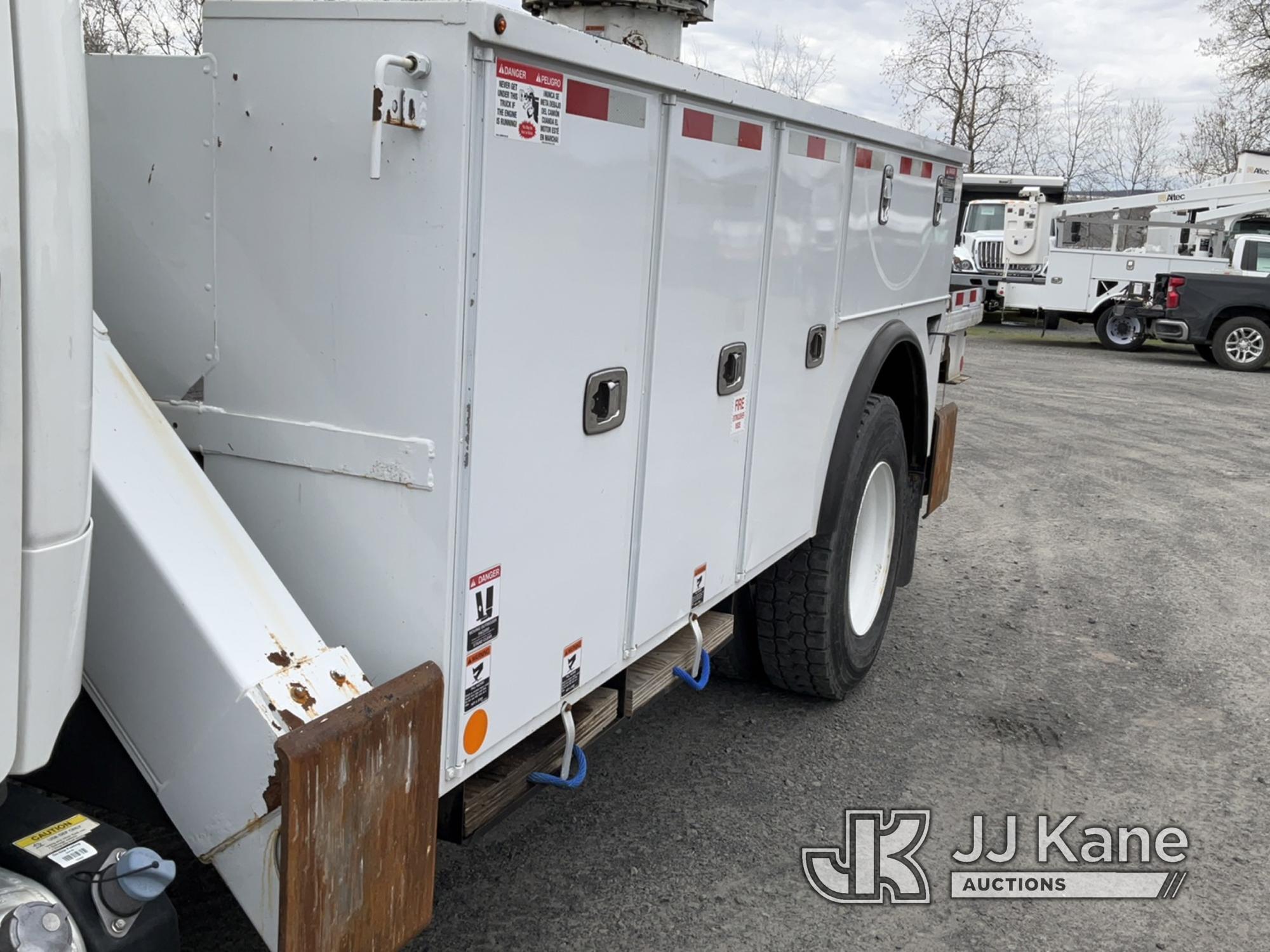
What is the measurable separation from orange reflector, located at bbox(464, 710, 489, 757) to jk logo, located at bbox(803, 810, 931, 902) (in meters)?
1.58

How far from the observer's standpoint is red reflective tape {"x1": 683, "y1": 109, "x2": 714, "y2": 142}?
283cm

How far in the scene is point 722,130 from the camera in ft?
9.93

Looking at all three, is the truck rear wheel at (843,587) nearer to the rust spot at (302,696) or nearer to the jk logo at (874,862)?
the jk logo at (874,862)

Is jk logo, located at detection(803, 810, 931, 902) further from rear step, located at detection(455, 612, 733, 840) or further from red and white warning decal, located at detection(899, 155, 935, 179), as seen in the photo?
red and white warning decal, located at detection(899, 155, 935, 179)

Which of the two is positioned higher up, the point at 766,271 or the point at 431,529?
the point at 766,271

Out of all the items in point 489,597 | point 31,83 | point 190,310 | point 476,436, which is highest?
point 31,83

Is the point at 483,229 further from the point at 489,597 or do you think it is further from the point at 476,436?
the point at 489,597

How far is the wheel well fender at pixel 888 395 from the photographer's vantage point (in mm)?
4316

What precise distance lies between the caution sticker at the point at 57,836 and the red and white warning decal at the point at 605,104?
4.94 feet

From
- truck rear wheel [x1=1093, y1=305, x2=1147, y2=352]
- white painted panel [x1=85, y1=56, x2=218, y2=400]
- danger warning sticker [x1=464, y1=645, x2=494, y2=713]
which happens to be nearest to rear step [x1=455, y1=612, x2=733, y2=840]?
danger warning sticker [x1=464, y1=645, x2=494, y2=713]

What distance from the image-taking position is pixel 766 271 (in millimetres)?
3426

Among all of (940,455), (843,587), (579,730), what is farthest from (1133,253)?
(579,730)

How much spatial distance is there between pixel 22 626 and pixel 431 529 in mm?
740

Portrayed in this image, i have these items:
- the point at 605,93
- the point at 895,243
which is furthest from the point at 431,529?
the point at 895,243
